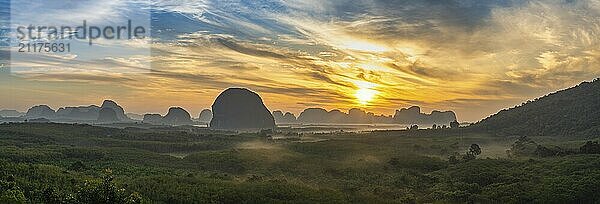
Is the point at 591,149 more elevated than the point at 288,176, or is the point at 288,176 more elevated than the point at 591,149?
the point at 591,149

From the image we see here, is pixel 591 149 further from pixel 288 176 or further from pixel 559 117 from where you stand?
pixel 559 117

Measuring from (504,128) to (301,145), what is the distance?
9004 centimetres

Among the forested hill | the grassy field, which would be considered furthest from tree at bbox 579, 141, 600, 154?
the forested hill

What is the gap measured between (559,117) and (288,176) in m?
118

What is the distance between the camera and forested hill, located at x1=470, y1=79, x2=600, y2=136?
4990 inches

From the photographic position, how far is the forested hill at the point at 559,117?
416ft

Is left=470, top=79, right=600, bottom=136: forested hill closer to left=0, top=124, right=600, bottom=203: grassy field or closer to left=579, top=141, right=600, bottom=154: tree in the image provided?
left=0, top=124, right=600, bottom=203: grassy field

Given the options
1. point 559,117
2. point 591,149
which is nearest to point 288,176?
point 591,149

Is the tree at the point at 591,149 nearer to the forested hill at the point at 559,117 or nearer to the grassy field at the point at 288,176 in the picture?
the grassy field at the point at 288,176

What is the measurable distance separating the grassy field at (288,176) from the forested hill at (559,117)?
42.9 feet

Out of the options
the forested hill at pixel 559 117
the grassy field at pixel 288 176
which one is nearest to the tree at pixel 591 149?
the grassy field at pixel 288 176

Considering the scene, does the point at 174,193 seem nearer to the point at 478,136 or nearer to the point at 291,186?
the point at 291,186

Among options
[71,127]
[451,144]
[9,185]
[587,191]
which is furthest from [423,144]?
[71,127]

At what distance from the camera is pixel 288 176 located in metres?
74.5
